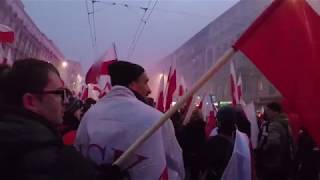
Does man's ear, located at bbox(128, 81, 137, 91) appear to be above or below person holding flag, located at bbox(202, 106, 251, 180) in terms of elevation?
above

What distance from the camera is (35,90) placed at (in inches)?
80.8

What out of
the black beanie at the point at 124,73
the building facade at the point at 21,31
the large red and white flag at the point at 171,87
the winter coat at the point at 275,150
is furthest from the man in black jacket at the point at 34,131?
the building facade at the point at 21,31

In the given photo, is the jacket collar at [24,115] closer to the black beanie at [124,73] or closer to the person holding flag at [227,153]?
the black beanie at [124,73]

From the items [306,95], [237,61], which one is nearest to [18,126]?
[306,95]

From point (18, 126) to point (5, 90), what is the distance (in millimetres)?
260

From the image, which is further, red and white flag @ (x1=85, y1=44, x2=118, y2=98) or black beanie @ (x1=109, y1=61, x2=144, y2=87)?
red and white flag @ (x1=85, y1=44, x2=118, y2=98)

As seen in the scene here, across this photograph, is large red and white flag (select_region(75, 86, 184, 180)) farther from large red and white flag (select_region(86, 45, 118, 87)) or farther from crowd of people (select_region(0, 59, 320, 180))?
large red and white flag (select_region(86, 45, 118, 87))

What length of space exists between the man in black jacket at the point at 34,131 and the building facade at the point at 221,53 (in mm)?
33377

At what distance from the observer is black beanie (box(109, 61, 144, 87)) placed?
3.26 meters

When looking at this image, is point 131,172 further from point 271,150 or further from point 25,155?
point 271,150

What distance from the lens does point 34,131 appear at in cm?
185

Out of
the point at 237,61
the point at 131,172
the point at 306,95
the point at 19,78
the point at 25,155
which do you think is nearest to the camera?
the point at 25,155

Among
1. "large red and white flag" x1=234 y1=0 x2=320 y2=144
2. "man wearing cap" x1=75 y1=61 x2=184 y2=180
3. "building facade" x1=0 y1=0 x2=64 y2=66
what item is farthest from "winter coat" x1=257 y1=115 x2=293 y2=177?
"building facade" x1=0 y1=0 x2=64 y2=66

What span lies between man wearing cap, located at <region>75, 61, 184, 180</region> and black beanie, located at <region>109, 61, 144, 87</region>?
79mm
